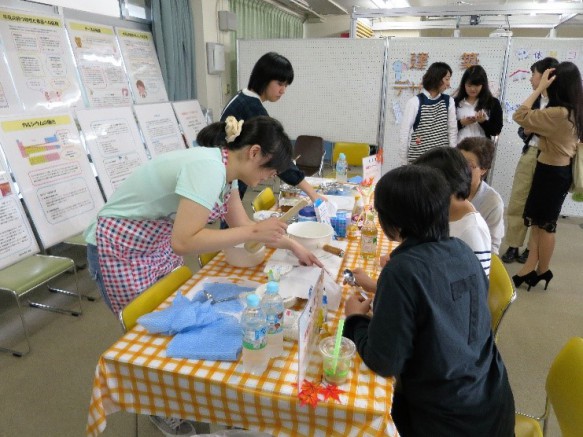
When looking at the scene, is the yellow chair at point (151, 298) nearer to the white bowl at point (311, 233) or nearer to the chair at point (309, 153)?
the white bowl at point (311, 233)

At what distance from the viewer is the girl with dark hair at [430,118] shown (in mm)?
2972

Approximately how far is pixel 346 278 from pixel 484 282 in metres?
0.51

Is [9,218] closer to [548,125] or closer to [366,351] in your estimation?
[366,351]

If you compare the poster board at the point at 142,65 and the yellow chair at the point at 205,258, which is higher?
the poster board at the point at 142,65

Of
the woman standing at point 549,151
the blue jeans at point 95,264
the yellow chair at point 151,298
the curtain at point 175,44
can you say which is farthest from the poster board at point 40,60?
the woman standing at point 549,151

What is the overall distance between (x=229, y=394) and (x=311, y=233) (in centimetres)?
90

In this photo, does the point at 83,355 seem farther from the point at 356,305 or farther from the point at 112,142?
the point at 112,142

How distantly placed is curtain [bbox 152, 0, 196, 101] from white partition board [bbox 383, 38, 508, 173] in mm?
2165

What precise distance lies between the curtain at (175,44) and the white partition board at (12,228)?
2.15 m

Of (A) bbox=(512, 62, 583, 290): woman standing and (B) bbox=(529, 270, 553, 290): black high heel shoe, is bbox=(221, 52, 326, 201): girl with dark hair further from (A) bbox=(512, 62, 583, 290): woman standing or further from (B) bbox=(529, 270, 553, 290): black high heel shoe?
(B) bbox=(529, 270, 553, 290): black high heel shoe

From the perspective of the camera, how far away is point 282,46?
4.79m

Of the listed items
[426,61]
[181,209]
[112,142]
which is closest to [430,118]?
[426,61]

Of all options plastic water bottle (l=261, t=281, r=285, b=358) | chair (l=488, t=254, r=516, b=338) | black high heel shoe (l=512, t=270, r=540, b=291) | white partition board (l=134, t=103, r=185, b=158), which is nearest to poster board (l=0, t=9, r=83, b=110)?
white partition board (l=134, t=103, r=185, b=158)

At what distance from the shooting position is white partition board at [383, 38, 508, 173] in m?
4.14
